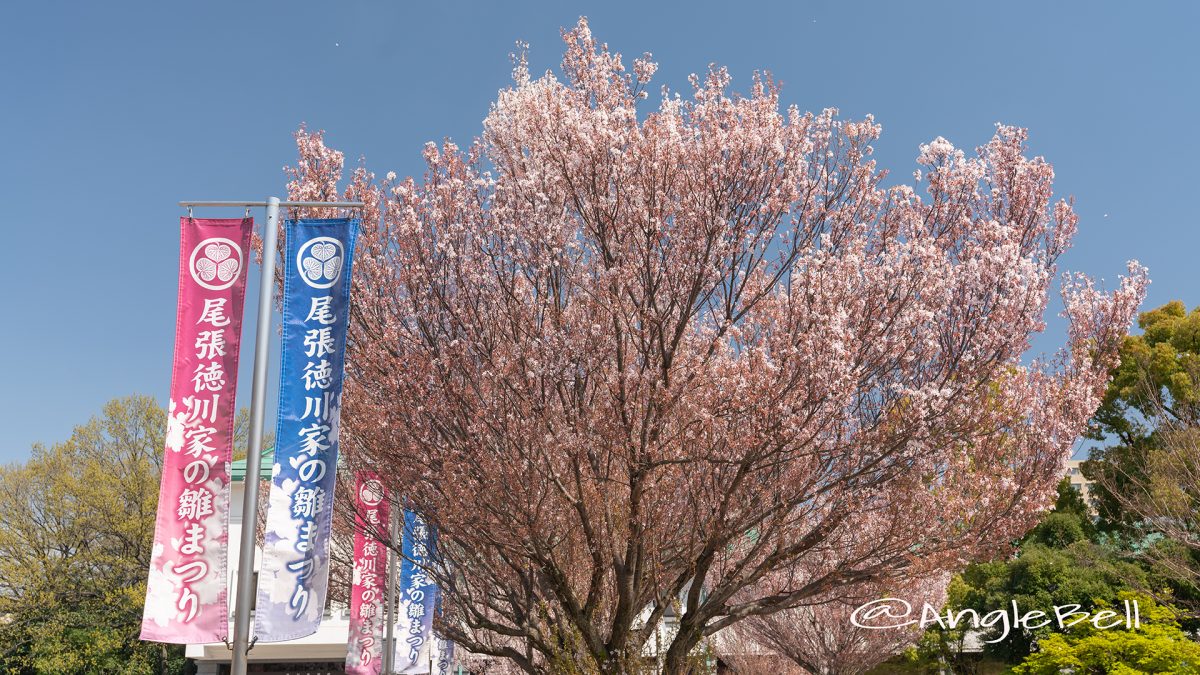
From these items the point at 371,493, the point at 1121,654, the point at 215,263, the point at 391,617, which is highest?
the point at 215,263

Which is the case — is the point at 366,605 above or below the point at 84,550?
below

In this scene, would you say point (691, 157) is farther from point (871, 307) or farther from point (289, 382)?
point (289, 382)

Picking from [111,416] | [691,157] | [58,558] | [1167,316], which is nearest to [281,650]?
[58,558]

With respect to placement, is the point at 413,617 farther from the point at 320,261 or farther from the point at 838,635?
the point at 838,635

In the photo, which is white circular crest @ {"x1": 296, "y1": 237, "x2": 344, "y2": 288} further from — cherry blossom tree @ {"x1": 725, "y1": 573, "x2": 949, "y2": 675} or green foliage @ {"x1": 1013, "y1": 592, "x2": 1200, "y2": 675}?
cherry blossom tree @ {"x1": 725, "y1": 573, "x2": 949, "y2": 675}

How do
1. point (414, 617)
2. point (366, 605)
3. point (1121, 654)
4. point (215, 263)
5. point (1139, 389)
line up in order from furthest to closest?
point (1139, 389), point (414, 617), point (366, 605), point (1121, 654), point (215, 263)

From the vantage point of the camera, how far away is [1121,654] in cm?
1498

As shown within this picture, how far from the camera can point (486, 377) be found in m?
9.84

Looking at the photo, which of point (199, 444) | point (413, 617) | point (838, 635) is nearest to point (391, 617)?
point (413, 617)

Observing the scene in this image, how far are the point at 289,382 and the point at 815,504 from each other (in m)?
6.02

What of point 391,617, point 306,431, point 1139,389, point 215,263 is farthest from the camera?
point 1139,389

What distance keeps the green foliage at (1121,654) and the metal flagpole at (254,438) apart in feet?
43.6

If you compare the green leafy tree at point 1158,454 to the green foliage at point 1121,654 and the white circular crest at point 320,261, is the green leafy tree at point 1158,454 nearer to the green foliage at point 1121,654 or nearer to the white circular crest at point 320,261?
the green foliage at point 1121,654

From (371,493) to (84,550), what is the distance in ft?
76.3
